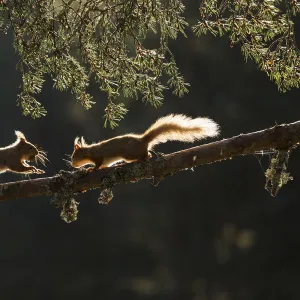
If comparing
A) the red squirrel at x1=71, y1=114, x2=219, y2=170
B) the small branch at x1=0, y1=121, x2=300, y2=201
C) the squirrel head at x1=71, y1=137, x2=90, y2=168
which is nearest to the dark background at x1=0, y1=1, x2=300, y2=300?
the squirrel head at x1=71, y1=137, x2=90, y2=168

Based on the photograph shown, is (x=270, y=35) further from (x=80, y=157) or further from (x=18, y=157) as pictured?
(x=18, y=157)

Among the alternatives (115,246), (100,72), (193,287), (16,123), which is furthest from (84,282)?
(100,72)

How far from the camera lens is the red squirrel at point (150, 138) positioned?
3.98 m

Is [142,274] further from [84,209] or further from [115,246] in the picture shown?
[84,209]

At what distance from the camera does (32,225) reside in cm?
1335

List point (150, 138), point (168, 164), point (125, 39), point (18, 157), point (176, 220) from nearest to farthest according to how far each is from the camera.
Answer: point (168, 164) < point (125, 39) < point (150, 138) < point (18, 157) < point (176, 220)

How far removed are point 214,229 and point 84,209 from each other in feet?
8.52

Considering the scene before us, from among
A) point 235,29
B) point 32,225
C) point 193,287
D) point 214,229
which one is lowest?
point 235,29

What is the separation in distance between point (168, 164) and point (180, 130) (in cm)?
58

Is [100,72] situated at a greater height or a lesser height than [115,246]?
lesser

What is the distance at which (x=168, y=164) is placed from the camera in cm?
354

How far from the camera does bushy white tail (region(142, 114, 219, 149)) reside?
3979mm

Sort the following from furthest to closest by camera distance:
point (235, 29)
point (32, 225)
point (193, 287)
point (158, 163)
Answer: point (32, 225), point (193, 287), point (235, 29), point (158, 163)

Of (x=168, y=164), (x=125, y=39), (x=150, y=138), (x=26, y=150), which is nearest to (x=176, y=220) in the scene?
(x=26, y=150)
